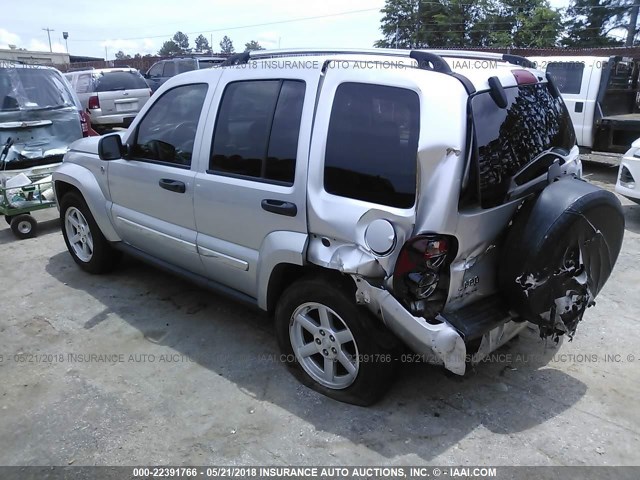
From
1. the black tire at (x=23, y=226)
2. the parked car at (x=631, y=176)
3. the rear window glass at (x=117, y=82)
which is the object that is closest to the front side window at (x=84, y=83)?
the rear window glass at (x=117, y=82)

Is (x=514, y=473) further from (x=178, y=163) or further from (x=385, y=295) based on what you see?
(x=178, y=163)

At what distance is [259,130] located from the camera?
330 centimetres

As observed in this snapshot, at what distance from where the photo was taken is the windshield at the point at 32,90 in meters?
6.83

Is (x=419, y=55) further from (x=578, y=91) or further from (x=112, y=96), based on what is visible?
(x=112, y=96)

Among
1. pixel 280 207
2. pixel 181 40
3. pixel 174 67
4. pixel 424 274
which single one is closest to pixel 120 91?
pixel 174 67

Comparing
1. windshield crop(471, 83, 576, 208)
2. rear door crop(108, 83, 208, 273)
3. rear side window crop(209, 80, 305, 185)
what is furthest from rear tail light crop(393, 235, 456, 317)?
rear door crop(108, 83, 208, 273)

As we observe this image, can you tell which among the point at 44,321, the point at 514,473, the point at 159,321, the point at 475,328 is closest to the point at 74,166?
the point at 44,321

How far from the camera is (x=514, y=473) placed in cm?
257

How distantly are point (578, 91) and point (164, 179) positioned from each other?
8264 millimetres

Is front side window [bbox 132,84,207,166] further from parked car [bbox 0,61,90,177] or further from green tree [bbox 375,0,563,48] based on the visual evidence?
green tree [bbox 375,0,563,48]

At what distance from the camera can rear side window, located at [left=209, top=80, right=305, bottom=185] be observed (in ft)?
10.2

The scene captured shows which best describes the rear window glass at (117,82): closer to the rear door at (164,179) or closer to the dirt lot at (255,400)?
the rear door at (164,179)

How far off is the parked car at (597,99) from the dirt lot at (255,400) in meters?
5.56

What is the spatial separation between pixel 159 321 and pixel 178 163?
1.29 m
